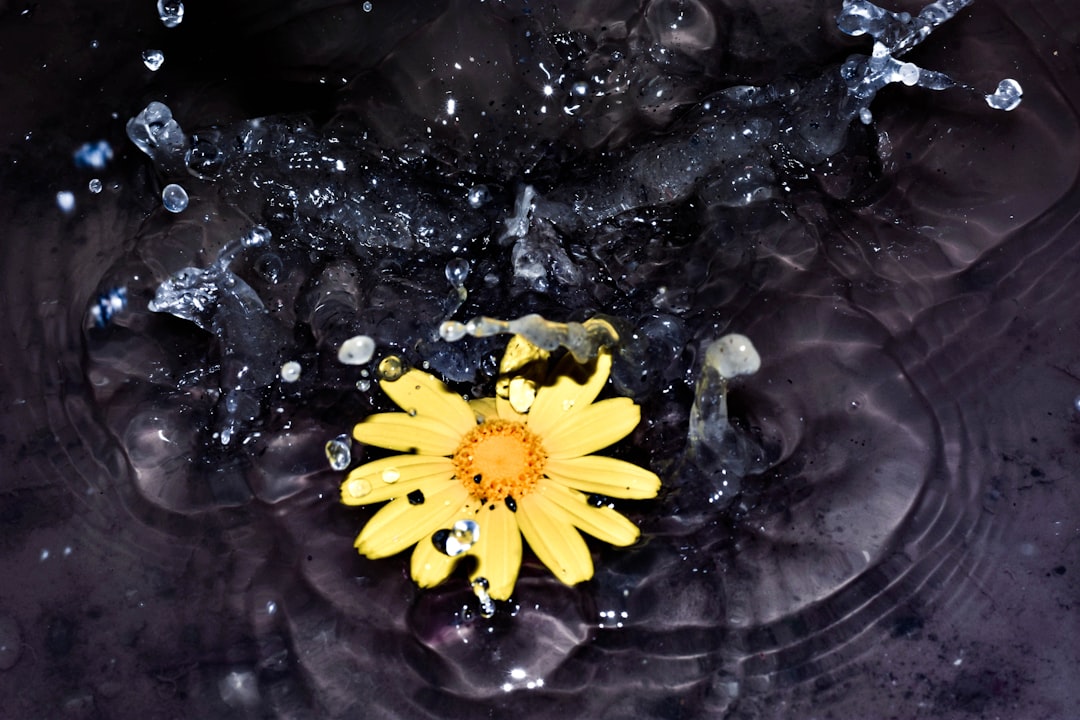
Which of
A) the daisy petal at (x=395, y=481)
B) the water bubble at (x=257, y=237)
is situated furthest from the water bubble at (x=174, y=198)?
the daisy petal at (x=395, y=481)

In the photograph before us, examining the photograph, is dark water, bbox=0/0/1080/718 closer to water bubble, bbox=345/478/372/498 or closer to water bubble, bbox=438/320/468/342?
water bubble, bbox=345/478/372/498

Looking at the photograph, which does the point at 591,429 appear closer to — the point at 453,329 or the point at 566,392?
the point at 566,392

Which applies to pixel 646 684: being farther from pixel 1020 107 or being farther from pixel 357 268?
pixel 1020 107

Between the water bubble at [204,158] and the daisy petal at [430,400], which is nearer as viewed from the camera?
the daisy petal at [430,400]

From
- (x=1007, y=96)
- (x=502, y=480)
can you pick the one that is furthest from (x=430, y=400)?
(x=1007, y=96)

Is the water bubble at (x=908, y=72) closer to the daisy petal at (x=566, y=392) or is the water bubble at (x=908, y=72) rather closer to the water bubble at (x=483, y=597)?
the daisy petal at (x=566, y=392)

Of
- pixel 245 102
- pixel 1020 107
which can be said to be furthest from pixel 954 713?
pixel 245 102
